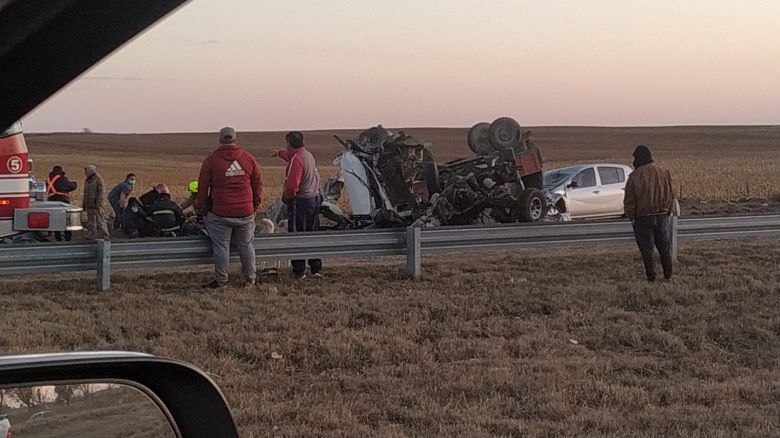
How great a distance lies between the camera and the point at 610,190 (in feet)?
66.4

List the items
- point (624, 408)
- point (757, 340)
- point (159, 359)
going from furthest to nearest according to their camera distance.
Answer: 1. point (757, 340)
2. point (624, 408)
3. point (159, 359)

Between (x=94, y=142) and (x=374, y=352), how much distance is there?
3512 inches

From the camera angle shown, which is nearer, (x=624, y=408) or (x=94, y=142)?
(x=624, y=408)

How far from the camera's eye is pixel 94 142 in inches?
3634

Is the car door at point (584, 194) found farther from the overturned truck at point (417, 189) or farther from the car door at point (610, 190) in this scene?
the overturned truck at point (417, 189)

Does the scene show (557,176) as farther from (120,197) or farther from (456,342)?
(456,342)

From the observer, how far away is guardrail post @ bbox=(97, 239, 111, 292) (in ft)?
33.3

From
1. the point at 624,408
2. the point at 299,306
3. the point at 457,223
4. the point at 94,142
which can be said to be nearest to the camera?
the point at 624,408

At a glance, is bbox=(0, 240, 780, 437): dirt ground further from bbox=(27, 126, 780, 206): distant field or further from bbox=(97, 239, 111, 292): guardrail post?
bbox=(27, 126, 780, 206): distant field

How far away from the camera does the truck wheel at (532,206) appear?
16.5m

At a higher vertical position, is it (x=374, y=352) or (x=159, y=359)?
(x=159, y=359)

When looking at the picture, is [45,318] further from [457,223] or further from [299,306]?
[457,223]

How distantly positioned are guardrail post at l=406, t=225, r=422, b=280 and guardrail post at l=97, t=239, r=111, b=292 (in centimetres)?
340

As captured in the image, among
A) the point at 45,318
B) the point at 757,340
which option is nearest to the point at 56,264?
the point at 45,318
